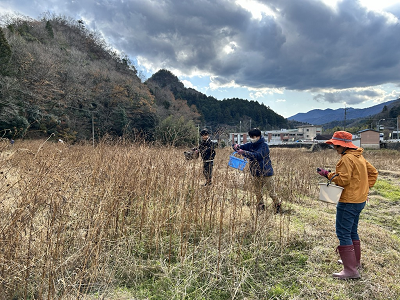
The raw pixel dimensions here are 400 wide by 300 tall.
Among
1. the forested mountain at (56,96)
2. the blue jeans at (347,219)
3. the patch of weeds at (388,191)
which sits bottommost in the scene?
the patch of weeds at (388,191)

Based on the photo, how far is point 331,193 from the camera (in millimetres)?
2189

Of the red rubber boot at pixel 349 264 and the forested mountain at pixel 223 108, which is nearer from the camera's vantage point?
the red rubber boot at pixel 349 264

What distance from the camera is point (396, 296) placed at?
2.04 meters

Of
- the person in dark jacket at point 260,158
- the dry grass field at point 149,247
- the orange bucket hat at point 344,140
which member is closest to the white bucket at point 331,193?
the orange bucket hat at point 344,140

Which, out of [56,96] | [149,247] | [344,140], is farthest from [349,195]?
[56,96]

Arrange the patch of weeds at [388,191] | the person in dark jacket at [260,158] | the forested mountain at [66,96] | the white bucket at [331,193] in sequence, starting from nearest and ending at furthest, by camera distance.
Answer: the white bucket at [331,193] → the person in dark jacket at [260,158] → the patch of weeds at [388,191] → the forested mountain at [66,96]

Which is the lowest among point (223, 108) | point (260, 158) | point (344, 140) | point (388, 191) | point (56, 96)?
point (388, 191)

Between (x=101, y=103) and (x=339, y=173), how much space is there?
90.8 ft

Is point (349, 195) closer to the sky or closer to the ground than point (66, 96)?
closer to the ground

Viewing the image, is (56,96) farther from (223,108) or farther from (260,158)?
(223,108)

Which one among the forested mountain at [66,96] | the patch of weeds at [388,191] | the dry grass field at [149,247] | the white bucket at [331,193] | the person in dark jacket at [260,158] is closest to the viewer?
the dry grass field at [149,247]

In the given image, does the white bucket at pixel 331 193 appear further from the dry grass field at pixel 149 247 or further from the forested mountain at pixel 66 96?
the forested mountain at pixel 66 96

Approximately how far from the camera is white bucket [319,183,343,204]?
216 cm

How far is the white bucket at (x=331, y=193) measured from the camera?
2158 mm
